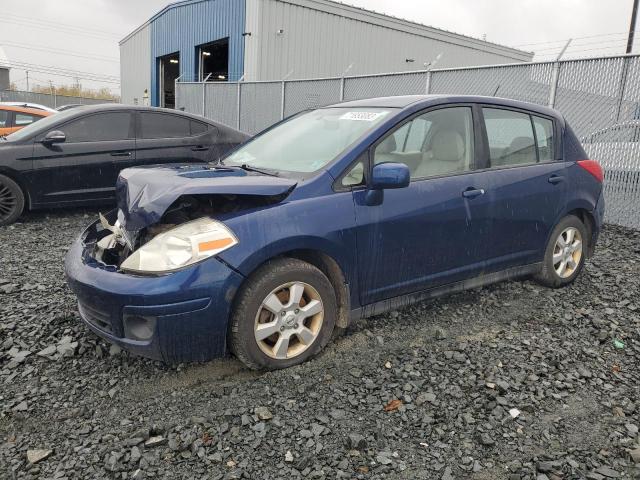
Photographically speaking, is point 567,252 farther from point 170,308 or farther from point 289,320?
point 170,308

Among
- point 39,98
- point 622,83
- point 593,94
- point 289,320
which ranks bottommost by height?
point 289,320

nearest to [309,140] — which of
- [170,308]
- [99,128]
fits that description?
[170,308]

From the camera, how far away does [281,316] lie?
2887 mm

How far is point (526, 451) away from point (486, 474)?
11.0 inches

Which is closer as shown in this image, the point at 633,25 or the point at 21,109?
the point at 21,109

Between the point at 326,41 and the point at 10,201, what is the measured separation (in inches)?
600

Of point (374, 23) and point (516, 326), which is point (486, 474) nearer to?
point (516, 326)

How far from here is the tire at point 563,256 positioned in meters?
4.30

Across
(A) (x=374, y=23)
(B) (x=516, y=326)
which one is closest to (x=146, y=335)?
(B) (x=516, y=326)

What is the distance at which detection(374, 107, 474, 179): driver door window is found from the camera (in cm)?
338

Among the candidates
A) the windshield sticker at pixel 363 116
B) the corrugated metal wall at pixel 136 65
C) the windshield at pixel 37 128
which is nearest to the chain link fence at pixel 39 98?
the corrugated metal wall at pixel 136 65

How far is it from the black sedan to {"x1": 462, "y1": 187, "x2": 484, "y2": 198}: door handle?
4468mm

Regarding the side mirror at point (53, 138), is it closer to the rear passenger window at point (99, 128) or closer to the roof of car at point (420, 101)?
the rear passenger window at point (99, 128)

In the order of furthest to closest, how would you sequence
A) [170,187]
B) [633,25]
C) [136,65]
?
[136,65]
[633,25]
[170,187]
